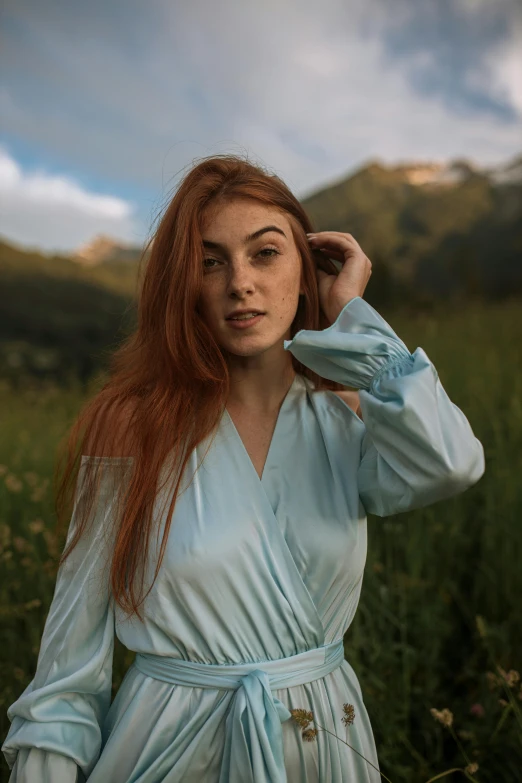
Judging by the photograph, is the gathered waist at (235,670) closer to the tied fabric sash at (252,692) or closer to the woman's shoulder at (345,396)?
the tied fabric sash at (252,692)

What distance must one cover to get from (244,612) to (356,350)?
22.6 inches

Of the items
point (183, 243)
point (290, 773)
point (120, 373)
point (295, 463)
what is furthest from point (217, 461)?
point (290, 773)

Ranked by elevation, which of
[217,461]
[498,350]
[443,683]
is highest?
[498,350]

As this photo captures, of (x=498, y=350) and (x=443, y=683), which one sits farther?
(x=498, y=350)

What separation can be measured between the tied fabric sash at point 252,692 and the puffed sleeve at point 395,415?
0.36 m

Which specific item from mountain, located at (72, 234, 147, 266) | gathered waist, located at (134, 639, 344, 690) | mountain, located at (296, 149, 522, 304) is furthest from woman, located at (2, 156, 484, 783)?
mountain, located at (72, 234, 147, 266)

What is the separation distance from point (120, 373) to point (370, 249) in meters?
6.15

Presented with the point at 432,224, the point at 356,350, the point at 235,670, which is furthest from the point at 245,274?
the point at 432,224

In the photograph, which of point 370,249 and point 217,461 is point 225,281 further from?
point 370,249

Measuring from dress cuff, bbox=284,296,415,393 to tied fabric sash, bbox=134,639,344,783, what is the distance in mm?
582

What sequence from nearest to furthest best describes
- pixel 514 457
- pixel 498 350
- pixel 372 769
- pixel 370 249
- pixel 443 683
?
pixel 372 769, pixel 443 683, pixel 514 457, pixel 498 350, pixel 370 249

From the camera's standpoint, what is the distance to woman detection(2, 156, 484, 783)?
1229 mm

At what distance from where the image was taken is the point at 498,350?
4.14 m

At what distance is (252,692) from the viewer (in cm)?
A: 121
